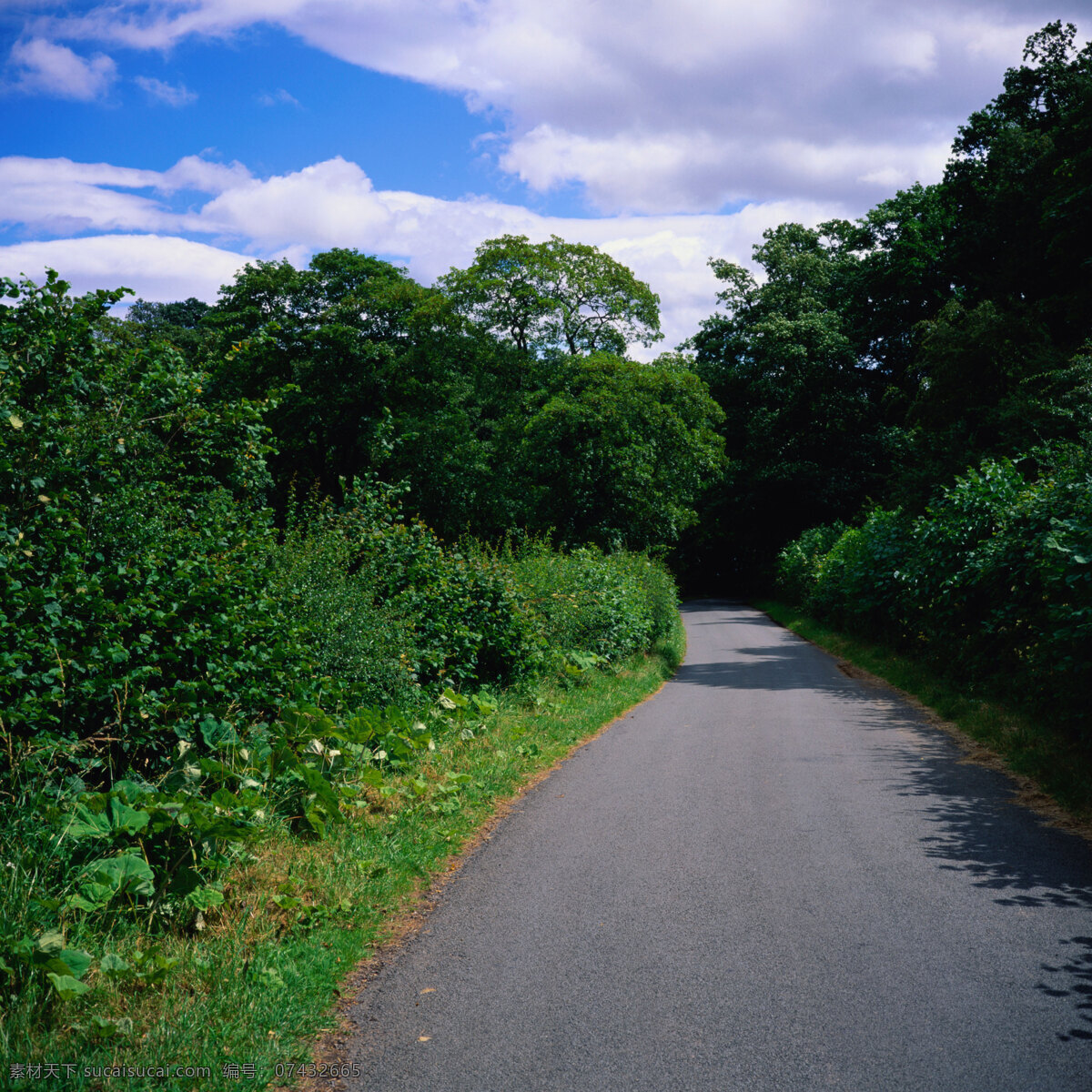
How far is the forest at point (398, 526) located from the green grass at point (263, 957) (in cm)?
7

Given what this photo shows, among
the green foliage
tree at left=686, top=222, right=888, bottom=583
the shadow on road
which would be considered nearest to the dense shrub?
the green foliage

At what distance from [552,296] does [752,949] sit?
26.9 meters

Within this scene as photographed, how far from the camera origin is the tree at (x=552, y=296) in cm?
2841

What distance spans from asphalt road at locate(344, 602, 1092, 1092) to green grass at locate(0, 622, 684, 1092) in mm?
278

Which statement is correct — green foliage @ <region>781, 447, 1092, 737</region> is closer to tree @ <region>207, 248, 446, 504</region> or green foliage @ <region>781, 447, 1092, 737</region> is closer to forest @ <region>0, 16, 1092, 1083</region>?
forest @ <region>0, 16, 1092, 1083</region>

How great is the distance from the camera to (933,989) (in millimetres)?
3768

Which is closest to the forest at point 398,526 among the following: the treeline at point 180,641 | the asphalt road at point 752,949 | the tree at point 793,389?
the treeline at point 180,641

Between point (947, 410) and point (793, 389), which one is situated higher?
point (793, 389)

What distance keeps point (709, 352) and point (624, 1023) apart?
152 ft

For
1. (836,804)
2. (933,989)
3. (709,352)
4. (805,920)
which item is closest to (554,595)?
(836,804)

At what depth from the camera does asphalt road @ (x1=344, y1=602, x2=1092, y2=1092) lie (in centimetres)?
325

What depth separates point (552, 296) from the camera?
2869 cm

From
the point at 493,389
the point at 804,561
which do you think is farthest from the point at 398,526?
the point at 804,561

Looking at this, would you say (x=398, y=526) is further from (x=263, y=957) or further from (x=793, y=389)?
(x=793, y=389)
